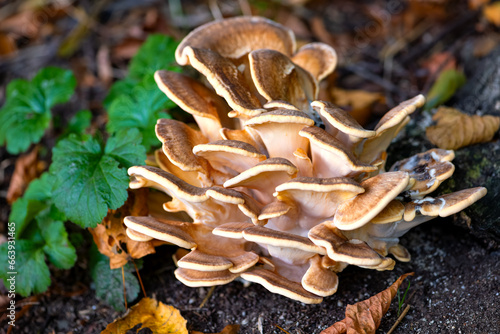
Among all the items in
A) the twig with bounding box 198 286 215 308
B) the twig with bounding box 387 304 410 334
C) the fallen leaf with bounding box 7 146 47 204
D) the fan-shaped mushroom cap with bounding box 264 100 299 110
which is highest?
the fan-shaped mushroom cap with bounding box 264 100 299 110

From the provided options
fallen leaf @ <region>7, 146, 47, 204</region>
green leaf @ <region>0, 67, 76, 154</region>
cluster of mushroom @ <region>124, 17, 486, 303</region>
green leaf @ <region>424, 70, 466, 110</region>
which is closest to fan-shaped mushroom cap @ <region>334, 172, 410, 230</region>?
cluster of mushroom @ <region>124, 17, 486, 303</region>

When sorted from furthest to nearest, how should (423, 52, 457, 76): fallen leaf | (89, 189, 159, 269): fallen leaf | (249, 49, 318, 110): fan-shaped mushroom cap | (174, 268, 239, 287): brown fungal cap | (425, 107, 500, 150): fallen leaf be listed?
1. (423, 52, 457, 76): fallen leaf
2. (425, 107, 500, 150): fallen leaf
3. (89, 189, 159, 269): fallen leaf
4. (249, 49, 318, 110): fan-shaped mushroom cap
5. (174, 268, 239, 287): brown fungal cap

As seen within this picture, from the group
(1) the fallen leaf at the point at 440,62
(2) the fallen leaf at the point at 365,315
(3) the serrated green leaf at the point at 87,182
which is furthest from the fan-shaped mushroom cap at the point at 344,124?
(1) the fallen leaf at the point at 440,62

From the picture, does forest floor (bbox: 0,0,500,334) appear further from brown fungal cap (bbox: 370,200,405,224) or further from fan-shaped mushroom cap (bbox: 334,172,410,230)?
fan-shaped mushroom cap (bbox: 334,172,410,230)

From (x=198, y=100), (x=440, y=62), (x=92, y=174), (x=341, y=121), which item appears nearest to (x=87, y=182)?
(x=92, y=174)

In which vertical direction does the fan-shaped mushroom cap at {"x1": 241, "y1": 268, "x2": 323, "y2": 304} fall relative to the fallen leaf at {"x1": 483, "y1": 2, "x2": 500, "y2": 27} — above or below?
below

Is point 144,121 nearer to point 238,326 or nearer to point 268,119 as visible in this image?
point 268,119

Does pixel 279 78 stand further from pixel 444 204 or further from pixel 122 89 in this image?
pixel 122 89

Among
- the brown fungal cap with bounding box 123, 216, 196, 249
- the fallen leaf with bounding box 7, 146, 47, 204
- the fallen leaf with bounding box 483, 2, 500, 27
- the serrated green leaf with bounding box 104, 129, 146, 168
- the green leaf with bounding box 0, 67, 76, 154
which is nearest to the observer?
the brown fungal cap with bounding box 123, 216, 196, 249
